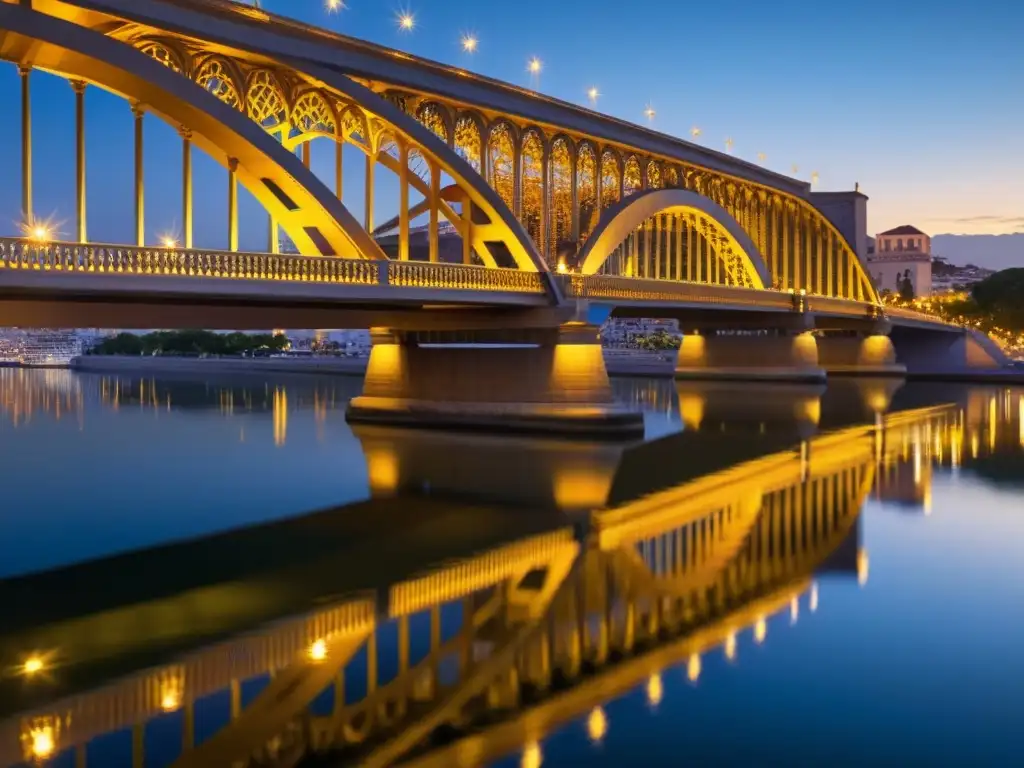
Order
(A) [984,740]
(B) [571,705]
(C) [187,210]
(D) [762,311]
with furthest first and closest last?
(D) [762,311], (C) [187,210], (B) [571,705], (A) [984,740]

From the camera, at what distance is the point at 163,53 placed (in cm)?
2441

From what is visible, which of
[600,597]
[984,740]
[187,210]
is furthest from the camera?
[187,210]

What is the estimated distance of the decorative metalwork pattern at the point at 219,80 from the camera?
83.7 feet

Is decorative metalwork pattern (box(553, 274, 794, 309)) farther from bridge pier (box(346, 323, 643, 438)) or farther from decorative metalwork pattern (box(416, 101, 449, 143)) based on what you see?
decorative metalwork pattern (box(416, 101, 449, 143))

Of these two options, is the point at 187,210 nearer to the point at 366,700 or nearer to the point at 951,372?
the point at 366,700

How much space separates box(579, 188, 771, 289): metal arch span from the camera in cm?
4256

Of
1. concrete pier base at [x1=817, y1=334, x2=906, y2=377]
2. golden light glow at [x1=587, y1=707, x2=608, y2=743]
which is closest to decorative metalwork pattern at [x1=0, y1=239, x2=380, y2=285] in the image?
golden light glow at [x1=587, y1=707, x2=608, y2=743]

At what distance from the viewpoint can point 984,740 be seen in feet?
33.3

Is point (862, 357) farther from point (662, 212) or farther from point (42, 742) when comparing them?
point (42, 742)

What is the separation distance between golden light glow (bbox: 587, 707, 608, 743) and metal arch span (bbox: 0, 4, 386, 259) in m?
16.5

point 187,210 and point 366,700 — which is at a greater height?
point 187,210

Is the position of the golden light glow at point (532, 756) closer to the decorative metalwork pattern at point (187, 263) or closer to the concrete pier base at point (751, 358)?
the decorative metalwork pattern at point (187, 263)

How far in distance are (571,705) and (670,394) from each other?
51.9 m

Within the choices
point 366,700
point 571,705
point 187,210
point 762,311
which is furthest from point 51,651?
point 762,311
